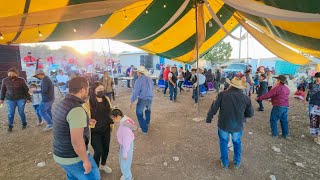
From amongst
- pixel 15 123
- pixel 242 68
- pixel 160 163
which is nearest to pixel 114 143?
pixel 160 163

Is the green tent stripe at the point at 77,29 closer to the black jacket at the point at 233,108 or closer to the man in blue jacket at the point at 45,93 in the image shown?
the man in blue jacket at the point at 45,93

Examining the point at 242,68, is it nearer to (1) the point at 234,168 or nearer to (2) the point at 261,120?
(2) the point at 261,120

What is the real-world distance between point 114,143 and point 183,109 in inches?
161

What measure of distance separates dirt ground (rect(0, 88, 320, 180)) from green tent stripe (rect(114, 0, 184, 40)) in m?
2.66

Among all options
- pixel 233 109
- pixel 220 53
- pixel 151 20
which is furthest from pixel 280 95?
pixel 220 53

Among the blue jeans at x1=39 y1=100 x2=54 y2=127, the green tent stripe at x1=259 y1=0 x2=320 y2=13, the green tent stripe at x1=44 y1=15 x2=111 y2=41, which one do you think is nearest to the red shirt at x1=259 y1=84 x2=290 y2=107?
the green tent stripe at x1=259 y1=0 x2=320 y2=13

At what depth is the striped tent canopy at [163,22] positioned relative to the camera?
271 cm

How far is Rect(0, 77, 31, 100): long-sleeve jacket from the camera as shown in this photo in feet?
17.9

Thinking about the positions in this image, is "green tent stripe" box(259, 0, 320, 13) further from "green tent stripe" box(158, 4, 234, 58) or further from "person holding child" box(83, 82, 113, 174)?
"person holding child" box(83, 82, 113, 174)

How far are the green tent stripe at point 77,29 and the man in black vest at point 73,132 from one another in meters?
2.27

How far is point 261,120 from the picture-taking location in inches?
267

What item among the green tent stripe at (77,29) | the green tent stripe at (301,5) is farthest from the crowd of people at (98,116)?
the green tent stripe at (77,29)

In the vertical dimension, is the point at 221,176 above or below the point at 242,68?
below

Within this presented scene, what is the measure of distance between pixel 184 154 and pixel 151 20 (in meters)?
3.19
